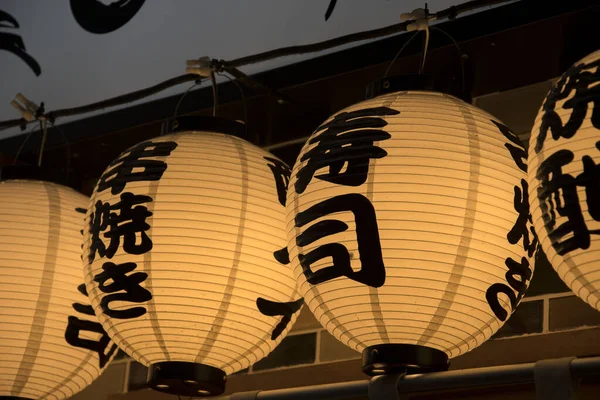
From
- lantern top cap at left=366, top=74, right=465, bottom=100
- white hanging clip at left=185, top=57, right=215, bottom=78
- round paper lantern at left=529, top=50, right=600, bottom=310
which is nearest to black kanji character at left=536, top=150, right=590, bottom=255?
round paper lantern at left=529, top=50, right=600, bottom=310

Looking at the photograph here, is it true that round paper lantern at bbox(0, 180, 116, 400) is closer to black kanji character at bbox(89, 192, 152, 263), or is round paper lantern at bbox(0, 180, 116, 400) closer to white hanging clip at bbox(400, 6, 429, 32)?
black kanji character at bbox(89, 192, 152, 263)

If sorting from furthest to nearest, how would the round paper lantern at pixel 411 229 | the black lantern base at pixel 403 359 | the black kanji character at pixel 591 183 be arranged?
the black lantern base at pixel 403 359 < the round paper lantern at pixel 411 229 < the black kanji character at pixel 591 183

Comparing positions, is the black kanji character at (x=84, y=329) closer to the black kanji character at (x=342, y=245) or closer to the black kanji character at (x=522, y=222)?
the black kanji character at (x=342, y=245)

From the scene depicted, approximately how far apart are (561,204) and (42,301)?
173cm

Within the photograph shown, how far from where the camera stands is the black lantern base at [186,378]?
9.16 feet

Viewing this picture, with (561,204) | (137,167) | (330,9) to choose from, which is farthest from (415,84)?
(330,9)

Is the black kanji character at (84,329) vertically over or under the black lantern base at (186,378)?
over

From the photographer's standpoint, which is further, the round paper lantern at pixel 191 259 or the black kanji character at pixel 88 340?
the black kanji character at pixel 88 340

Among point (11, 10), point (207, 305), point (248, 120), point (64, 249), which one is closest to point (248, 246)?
point (207, 305)

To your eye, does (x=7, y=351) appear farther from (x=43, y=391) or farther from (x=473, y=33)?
(x=473, y=33)

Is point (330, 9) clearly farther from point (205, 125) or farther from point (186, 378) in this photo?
point (186, 378)

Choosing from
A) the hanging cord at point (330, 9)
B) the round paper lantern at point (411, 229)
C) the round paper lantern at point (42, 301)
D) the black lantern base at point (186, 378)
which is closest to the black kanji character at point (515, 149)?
the round paper lantern at point (411, 229)

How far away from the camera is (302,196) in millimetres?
2506

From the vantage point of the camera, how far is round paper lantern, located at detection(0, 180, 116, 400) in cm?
313
